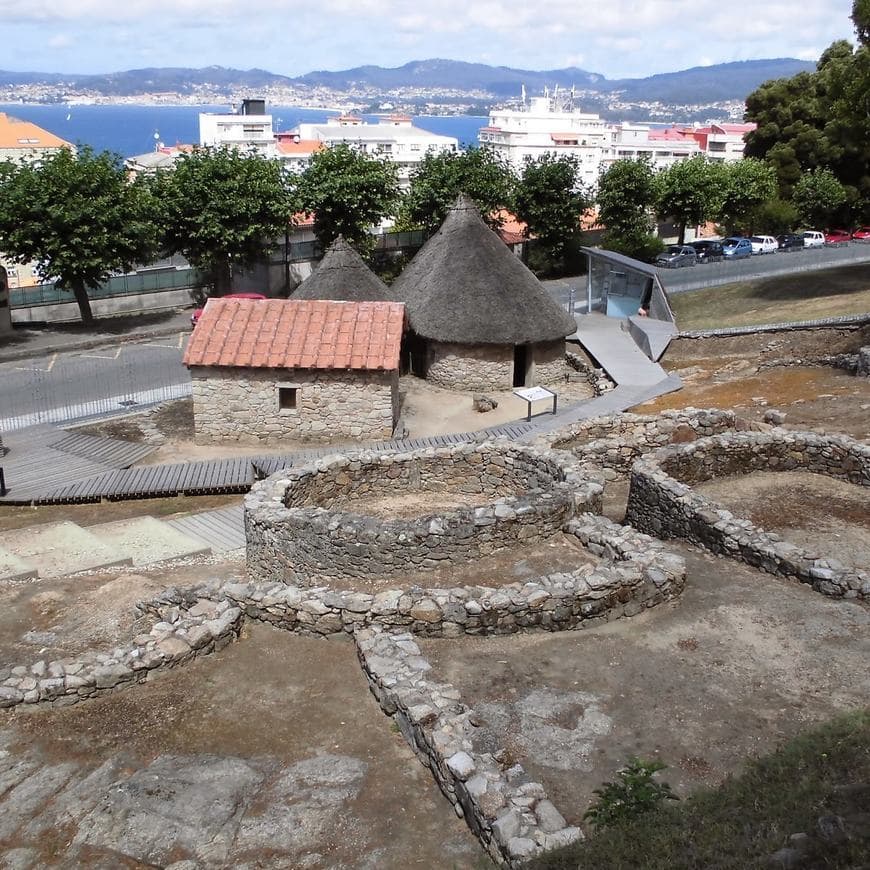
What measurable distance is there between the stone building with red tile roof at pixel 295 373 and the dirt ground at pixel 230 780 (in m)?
17.3

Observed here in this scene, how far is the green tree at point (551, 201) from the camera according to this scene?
190 feet

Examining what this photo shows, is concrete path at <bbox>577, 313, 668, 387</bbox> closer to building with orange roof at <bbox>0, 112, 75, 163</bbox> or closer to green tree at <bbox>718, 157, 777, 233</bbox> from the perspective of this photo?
green tree at <bbox>718, 157, 777, 233</bbox>

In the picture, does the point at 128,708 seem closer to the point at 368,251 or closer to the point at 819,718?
the point at 819,718

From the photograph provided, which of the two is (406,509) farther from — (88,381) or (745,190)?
(745,190)

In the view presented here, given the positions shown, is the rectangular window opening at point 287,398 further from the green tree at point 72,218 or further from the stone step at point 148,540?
the green tree at point 72,218

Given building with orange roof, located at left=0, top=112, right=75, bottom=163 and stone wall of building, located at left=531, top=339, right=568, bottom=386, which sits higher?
building with orange roof, located at left=0, top=112, right=75, bottom=163

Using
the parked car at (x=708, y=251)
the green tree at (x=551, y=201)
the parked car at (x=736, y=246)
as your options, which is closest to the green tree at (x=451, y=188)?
the green tree at (x=551, y=201)

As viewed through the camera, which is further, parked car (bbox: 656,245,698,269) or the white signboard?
parked car (bbox: 656,245,698,269)

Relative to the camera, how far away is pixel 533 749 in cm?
1079

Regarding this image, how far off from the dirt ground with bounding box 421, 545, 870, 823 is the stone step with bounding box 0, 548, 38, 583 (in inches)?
405

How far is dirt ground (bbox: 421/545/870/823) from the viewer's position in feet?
34.9

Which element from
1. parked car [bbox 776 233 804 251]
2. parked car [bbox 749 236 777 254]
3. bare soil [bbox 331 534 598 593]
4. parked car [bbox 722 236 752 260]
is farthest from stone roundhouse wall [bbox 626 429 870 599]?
parked car [bbox 776 233 804 251]

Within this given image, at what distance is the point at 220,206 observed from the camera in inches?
1873

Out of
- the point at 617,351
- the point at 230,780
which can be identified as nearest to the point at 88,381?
the point at 617,351
